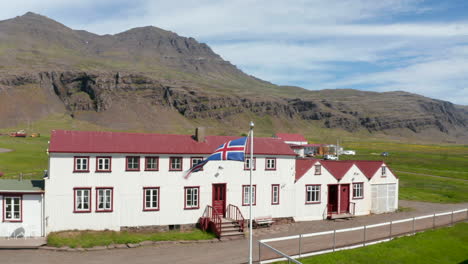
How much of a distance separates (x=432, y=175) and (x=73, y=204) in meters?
70.7

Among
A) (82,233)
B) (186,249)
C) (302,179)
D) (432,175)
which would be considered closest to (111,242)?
(82,233)

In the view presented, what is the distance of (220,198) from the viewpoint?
3162 cm

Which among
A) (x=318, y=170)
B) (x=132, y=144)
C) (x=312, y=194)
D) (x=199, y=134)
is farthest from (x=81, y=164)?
(x=318, y=170)

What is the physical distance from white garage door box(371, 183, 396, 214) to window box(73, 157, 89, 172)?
90.8 ft

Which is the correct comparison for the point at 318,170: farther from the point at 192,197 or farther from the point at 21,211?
the point at 21,211

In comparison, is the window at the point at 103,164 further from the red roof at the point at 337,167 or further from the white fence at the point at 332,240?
the red roof at the point at 337,167

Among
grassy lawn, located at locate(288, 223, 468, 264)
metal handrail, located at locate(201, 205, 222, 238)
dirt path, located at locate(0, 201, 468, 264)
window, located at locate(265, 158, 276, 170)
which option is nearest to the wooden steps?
metal handrail, located at locate(201, 205, 222, 238)

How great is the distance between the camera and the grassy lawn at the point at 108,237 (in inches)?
987

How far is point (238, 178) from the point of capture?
→ 106 ft

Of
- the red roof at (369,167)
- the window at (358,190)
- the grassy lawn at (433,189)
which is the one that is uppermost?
the red roof at (369,167)

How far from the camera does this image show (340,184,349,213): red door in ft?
122

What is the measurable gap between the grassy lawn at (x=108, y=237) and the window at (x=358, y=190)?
650 inches

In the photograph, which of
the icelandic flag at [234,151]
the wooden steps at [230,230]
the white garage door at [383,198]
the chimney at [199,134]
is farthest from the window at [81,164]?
the white garage door at [383,198]

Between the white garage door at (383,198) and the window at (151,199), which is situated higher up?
the window at (151,199)
